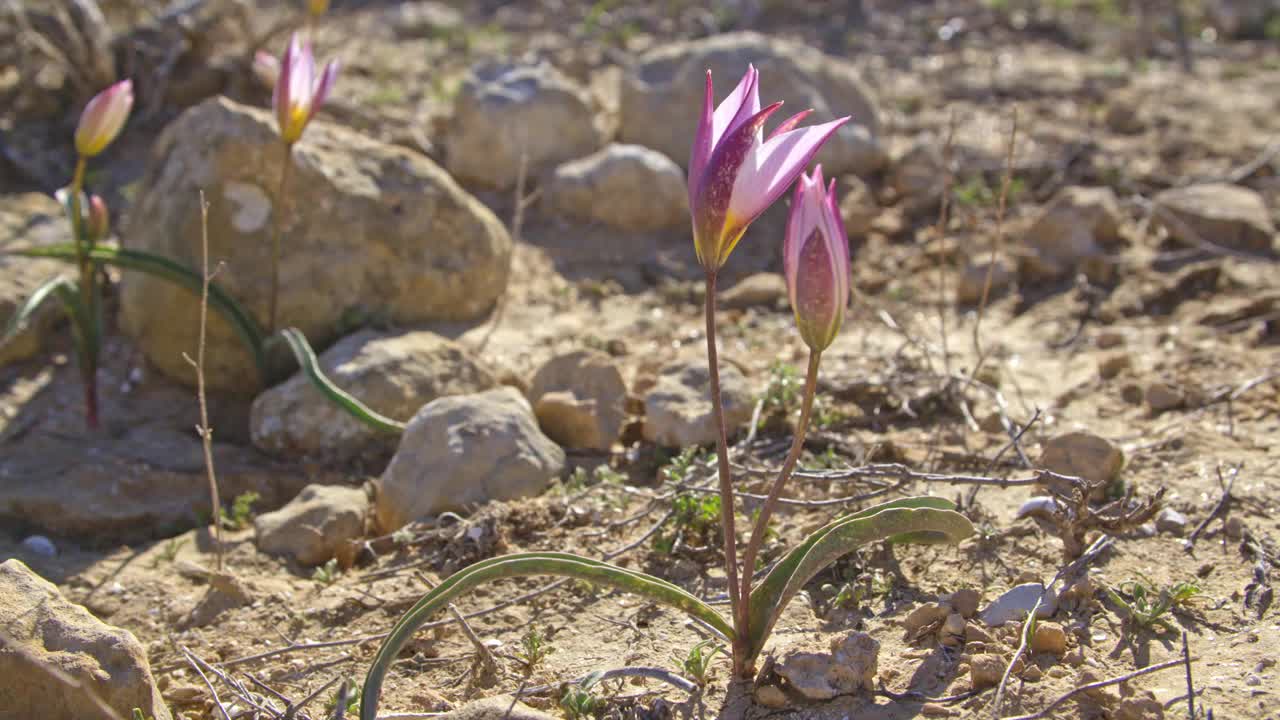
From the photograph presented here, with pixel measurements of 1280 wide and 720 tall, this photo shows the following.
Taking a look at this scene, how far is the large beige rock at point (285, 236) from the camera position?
3.85 meters

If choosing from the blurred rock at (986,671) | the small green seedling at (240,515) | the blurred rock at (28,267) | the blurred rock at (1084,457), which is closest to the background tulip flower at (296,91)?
the small green seedling at (240,515)

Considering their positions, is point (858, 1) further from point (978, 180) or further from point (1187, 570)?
point (1187, 570)

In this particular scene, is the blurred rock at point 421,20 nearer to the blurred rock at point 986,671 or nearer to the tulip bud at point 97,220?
the tulip bud at point 97,220

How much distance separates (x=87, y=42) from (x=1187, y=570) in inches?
190

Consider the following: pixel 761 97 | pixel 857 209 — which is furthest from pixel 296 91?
pixel 761 97

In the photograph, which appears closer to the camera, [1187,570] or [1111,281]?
[1187,570]

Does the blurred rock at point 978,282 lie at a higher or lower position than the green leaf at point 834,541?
lower

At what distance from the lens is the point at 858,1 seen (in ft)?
26.5

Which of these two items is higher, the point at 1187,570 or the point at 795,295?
the point at 795,295

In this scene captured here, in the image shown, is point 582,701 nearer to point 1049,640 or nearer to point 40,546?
A: point 1049,640

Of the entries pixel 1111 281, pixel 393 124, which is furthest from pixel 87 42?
pixel 1111 281

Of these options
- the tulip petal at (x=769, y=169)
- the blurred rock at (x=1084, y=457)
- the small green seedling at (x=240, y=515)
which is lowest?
the small green seedling at (x=240, y=515)

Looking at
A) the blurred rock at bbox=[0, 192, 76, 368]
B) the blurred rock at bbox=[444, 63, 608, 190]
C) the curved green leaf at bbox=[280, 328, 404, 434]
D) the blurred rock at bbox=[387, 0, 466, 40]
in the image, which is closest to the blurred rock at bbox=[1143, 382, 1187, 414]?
the curved green leaf at bbox=[280, 328, 404, 434]

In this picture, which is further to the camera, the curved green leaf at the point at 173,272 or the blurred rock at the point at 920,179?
the blurred rock at the point at 920,179
